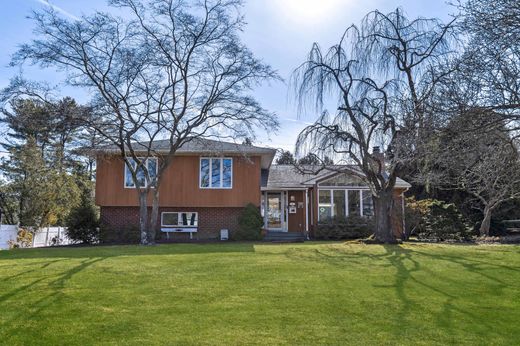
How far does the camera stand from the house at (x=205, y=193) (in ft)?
69.6

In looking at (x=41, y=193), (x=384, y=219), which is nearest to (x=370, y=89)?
(x=384, y=219)

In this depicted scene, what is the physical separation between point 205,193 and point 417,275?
1400 centimetres

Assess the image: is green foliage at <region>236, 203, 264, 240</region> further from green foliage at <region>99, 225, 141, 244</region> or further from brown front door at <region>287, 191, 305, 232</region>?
green foliage at <region>99, 225, 141, 244</region>

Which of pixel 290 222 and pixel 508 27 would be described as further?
pixel 290 222

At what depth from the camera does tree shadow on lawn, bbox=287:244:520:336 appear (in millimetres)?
5898

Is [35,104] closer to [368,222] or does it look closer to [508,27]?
[368,222]

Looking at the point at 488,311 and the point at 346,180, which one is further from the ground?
the point at 346,180

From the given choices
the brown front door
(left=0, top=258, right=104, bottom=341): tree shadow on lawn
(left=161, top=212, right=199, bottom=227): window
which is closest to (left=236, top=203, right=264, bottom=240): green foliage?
(left=161, top=212, right=199, bottom=227): window

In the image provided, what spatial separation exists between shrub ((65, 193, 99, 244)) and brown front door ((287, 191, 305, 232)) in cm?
932

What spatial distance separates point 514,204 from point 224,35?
20824mm

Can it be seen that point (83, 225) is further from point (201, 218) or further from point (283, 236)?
point (283, 236)

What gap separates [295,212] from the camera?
23.5 meters

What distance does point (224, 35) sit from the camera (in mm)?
17516

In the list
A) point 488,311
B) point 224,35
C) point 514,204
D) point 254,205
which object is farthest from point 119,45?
point 514,204
